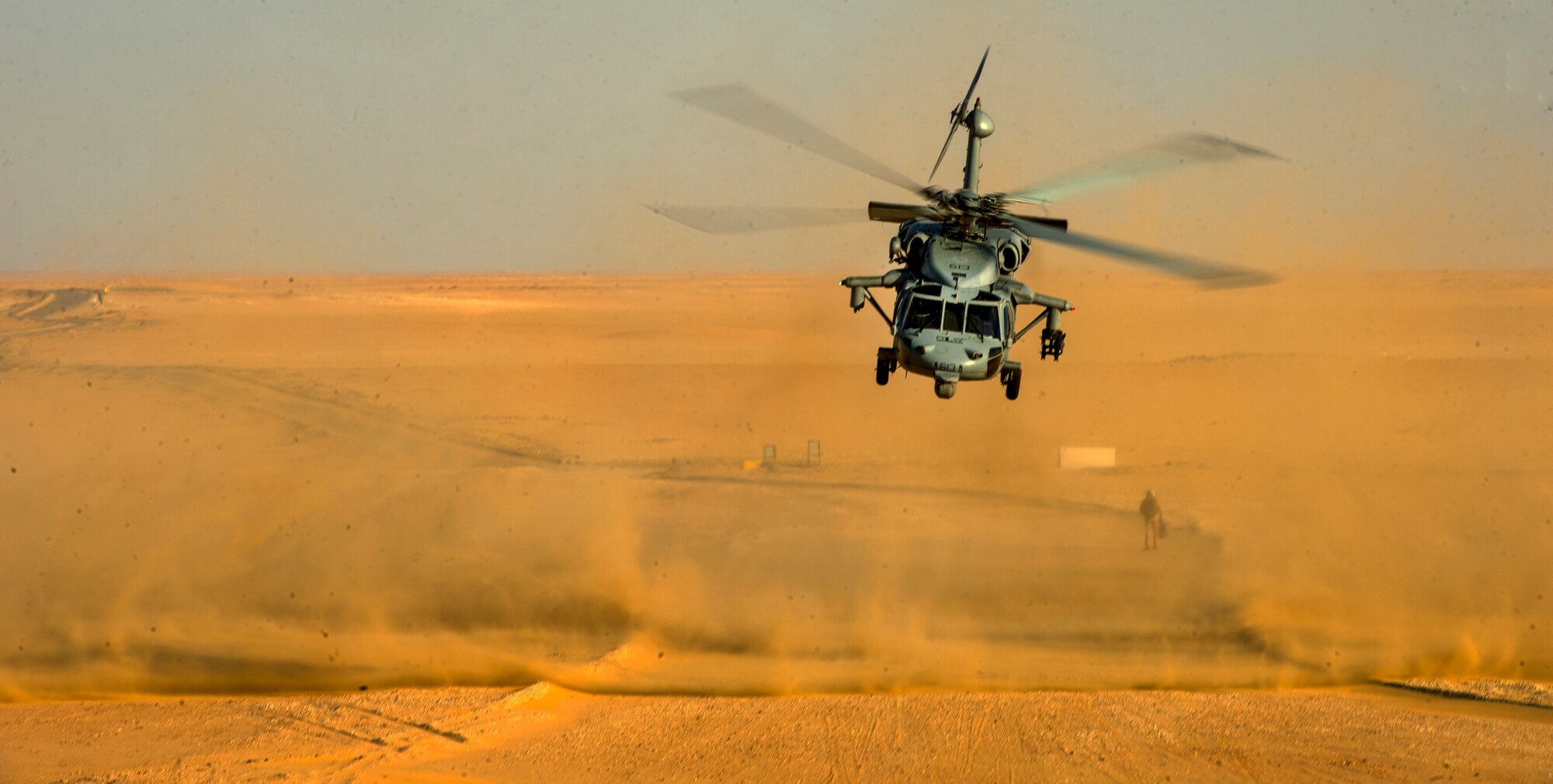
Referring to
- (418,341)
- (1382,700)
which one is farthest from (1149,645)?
(418,341)

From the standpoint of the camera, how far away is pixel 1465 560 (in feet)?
83.0

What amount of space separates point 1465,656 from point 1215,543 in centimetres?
488

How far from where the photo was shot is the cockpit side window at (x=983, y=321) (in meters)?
17.6

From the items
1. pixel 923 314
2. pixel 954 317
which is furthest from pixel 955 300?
pixel 923 314

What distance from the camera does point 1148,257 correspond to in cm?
1602

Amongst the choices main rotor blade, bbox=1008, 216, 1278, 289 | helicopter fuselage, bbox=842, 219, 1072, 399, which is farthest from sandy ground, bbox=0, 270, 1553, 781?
main rotor blade, bbox=1008, 216, 1278, 289

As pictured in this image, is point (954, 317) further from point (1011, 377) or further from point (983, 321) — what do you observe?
point (1011, 377)

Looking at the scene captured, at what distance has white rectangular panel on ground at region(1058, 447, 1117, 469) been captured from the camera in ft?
102

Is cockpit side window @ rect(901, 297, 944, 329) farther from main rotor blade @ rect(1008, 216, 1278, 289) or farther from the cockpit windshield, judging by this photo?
main rotor blade @ rect(1008, 216, 1278, 289)

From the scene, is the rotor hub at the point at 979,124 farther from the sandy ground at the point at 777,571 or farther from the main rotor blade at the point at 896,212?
the sandy ground at the point at 777,571

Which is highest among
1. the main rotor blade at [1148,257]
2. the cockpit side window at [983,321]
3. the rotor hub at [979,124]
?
the rotor hub at [979,124]

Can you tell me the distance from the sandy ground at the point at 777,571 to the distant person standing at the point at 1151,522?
0.85 feet

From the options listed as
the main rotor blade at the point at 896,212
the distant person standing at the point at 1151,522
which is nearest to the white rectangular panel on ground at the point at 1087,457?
the distant person standing at the point at 1151,522

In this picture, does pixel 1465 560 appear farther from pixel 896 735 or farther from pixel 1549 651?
pixel 896 735
